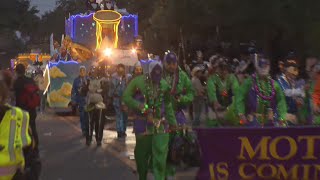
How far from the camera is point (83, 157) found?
538 inches

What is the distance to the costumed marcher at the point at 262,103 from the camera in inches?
345

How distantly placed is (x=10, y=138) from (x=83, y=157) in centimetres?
811

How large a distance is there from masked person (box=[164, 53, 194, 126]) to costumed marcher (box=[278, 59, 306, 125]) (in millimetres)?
1828

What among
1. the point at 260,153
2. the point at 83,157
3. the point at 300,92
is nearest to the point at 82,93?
the point at 83,157

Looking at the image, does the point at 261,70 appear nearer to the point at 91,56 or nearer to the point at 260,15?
the point at 260,15

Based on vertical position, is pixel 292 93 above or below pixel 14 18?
below

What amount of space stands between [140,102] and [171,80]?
478mm

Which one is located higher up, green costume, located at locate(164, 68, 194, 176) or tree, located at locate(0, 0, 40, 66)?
tree, located at locate(0, 0, 40, 66)

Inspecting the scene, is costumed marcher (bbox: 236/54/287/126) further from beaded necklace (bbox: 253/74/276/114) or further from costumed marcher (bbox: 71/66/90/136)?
costumed marcher (bbox: 71/66/90/136)

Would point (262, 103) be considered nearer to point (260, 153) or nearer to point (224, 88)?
point (260, 153)

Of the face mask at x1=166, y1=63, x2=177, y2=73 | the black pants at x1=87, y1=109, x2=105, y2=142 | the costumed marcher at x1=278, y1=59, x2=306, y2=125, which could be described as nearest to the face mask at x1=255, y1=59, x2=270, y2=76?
the face mask at x1=166, y1=63, x2=177, y2=73

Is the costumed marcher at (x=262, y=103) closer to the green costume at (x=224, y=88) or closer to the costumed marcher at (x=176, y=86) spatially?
the costumed marcher at (x=176, y=86)

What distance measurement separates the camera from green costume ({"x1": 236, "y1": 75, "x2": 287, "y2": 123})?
8.77 meters

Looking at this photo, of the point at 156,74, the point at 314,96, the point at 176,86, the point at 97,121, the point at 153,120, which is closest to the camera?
the point at 153,120
